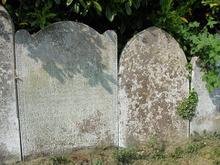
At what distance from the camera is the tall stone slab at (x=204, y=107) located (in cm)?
460

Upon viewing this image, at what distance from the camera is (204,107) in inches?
186

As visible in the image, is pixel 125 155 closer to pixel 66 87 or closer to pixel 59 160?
pixel 59 160

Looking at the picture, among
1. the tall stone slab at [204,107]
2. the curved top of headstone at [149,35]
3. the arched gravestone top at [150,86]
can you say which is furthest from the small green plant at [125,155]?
the curved top of headstone at [149,35]

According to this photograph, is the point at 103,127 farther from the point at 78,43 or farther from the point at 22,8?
the point at 22,8

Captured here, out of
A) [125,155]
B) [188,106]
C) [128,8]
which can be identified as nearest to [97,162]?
[125,155]

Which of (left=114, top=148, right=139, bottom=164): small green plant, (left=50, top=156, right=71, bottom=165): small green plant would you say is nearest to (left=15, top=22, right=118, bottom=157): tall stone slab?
(left=50, top=156, right=71, bottom=165): small green plant

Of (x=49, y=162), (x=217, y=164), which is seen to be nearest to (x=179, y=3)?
(x=217, y=164)

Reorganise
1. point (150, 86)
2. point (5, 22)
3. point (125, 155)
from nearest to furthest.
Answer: point (5, 22) → point (125, 155) → point (150, 86)

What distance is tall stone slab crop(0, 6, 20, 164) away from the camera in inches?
154

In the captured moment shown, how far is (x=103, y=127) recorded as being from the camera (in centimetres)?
446

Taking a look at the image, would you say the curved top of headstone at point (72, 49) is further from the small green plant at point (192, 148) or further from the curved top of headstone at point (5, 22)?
the small green plant at point (192, 148)

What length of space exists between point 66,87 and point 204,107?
1649 mm

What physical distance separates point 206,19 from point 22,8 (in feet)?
7.41

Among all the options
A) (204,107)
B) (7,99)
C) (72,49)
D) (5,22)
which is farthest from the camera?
(204,107)
